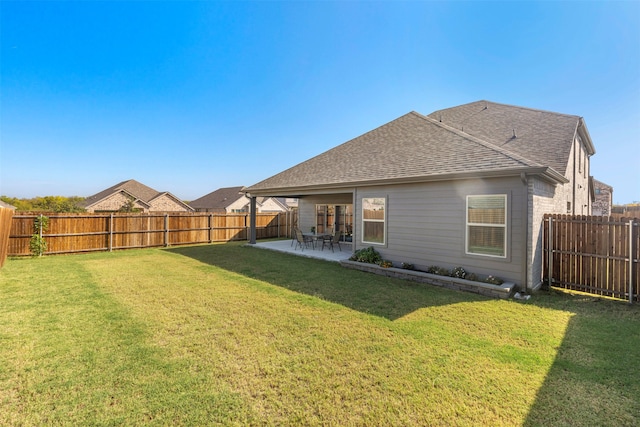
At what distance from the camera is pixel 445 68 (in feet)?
39.4

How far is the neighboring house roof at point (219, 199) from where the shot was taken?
117ft

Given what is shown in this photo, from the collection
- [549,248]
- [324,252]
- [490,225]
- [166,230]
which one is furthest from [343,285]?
[166,230]

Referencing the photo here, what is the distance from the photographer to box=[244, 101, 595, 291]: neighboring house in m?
6.02

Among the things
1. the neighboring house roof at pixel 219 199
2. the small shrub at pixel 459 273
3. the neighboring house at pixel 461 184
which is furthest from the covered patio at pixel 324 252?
the neighboring house roof at pixel 219 199

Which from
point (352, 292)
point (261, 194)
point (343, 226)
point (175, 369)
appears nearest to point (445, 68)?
point (343, 226)

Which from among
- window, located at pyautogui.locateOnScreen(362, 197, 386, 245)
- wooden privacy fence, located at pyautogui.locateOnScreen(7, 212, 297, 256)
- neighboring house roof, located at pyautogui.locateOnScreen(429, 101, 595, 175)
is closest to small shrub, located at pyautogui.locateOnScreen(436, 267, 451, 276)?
window, located at pyautogui.locateOnScreen(362, 197, 386, 245)

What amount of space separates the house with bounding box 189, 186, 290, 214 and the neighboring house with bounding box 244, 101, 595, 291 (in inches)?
946

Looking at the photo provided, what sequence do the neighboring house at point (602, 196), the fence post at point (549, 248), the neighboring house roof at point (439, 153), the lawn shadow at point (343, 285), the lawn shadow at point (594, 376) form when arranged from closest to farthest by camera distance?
the lawn shadow at point (594, 376)
the lawn shadow at point (343, 285)
the fence post at point (549, 248)
the neighboring house roof at point (439, 153)
the neighboring house at point (602, 196)

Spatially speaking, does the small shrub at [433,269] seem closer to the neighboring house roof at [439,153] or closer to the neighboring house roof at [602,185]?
the neighboring house roof at [439,153]

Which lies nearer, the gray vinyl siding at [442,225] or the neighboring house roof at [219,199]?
→ the gray vinyl siding at [442,225]

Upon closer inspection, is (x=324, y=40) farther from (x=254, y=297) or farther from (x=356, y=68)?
(x=254, y=297)

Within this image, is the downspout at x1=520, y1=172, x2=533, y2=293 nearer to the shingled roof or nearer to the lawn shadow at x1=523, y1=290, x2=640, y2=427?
the lawn shadow at x1=523, y1=290, x2=640, y2=427

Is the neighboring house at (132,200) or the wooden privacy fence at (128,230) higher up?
the neighboring house at (132,200)

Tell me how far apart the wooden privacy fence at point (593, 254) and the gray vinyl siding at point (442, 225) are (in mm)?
1242
